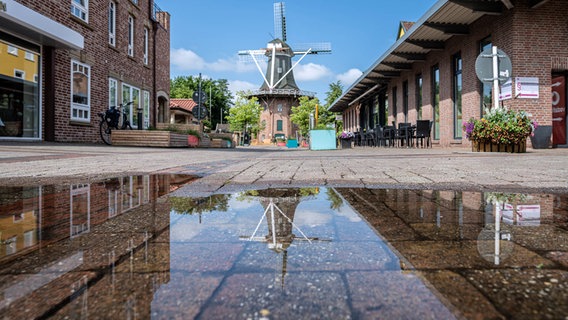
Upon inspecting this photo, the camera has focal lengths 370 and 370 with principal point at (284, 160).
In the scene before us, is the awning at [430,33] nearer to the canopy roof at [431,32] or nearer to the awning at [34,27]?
the canopy roof at [431,32]

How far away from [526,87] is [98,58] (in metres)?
14.1

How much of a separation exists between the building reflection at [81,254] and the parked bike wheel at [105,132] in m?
11.7

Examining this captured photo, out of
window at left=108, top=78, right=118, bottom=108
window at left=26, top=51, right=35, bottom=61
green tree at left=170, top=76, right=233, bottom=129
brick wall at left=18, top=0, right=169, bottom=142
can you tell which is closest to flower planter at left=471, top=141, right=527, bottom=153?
brick wall at left=18, top=0, right=169, bottom=142

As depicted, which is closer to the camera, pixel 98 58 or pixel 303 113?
pixel 98 58

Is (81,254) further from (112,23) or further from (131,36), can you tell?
(131,36)

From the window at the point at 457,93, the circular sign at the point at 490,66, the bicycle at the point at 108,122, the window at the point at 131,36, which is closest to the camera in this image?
the circular sign at the point at 490,66

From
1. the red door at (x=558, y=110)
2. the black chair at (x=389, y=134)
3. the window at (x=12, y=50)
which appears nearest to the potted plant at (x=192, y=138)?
the window at (x=12, y=50)

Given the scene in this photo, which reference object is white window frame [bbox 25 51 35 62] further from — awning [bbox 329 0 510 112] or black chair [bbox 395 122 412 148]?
black chair [bbox 395 122 412 148]

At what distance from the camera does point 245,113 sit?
5188cm

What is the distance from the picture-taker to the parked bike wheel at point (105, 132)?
509 inches

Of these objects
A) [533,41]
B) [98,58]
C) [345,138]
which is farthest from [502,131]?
[98,58]

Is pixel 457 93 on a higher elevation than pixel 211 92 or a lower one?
lower

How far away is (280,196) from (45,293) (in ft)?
5.31

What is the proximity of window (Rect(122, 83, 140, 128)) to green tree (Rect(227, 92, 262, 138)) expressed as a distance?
114ft
